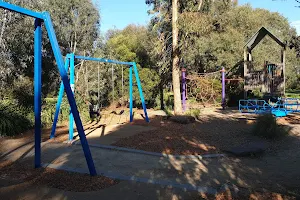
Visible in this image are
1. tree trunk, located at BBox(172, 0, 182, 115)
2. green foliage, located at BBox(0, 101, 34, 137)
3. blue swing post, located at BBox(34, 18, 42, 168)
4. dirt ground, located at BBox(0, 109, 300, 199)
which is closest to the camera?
dirt ground, located at BBox(0, 109, 300, 199)

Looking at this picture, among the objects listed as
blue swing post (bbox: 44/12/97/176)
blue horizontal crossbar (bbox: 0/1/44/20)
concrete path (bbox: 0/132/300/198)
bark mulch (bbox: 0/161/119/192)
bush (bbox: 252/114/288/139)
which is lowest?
concrete path (bbox: 0/132/300/198)

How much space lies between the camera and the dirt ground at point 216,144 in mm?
4199

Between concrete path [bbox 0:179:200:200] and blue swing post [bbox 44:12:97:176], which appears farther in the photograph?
blue swing post [bbox 44:12:97:176]

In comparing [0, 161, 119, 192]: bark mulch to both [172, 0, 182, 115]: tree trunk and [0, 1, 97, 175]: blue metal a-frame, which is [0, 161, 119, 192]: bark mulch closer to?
[0, 1, 97, 175]: blue metal a-frame

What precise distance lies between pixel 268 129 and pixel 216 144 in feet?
5.56

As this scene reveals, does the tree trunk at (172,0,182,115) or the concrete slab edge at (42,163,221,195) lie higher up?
the tree trunk at (172,0,182,115)

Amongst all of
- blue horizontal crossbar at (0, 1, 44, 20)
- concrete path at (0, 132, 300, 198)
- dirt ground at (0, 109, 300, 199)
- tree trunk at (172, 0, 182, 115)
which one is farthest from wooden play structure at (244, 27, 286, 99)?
blue horizontal crossbar at (0, 1, 44, 20)

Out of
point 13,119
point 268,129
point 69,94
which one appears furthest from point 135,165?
point 13,119

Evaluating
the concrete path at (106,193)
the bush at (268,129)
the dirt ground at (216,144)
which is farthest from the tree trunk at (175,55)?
the concrete path at (106,193)

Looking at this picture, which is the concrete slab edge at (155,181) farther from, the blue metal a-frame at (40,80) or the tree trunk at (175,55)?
the tree trunk at (175,55)

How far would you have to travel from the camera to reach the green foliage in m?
8.62

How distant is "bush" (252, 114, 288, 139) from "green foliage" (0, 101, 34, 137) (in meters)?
7.45

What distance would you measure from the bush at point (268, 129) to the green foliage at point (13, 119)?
7.45 metres

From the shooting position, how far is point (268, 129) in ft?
25.2
